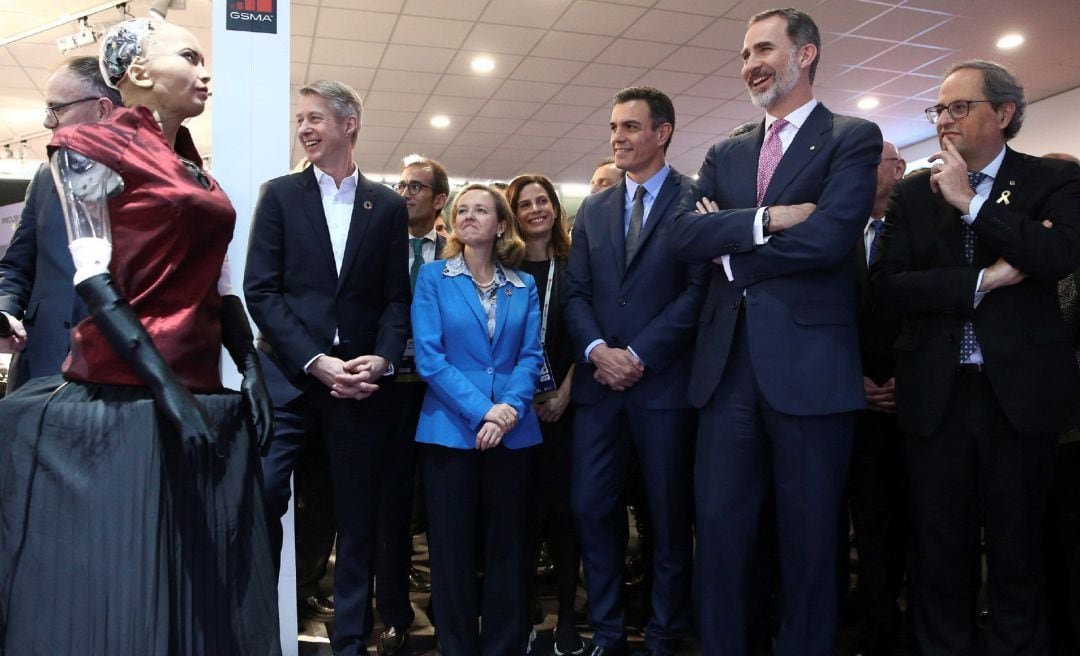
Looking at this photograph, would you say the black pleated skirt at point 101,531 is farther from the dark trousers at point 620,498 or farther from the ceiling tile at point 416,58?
the ceiling tile at point 416,58

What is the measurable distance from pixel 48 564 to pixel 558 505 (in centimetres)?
187

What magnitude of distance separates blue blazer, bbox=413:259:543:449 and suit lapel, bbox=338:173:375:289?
26 cm

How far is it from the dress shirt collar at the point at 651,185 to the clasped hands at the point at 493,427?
3.00 ft

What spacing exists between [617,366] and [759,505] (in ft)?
2.02

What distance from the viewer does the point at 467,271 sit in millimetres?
2721

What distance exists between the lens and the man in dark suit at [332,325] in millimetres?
2422

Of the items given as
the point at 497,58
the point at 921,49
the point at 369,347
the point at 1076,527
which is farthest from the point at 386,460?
the point at 921,49

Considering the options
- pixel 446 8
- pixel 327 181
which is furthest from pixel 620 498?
pixel 446 8

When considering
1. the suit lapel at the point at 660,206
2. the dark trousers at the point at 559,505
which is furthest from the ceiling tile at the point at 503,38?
the dark trousers at the point at 559,505

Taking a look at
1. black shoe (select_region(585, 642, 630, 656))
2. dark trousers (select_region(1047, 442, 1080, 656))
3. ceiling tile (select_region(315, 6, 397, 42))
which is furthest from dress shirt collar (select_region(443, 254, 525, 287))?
ceiling tile (select_region(315, 6, 397, 42))

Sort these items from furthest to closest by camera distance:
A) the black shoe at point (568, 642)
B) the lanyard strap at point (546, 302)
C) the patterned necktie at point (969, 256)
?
the lanyard strap at point (546, 302) → the black shoe at point (568, 642) → the patterned necktie at point (969, 256)

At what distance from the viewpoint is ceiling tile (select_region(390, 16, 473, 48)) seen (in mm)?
6602

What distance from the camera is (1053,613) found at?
2656 mm

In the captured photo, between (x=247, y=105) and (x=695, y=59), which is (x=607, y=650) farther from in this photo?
(x=695, y=59)
